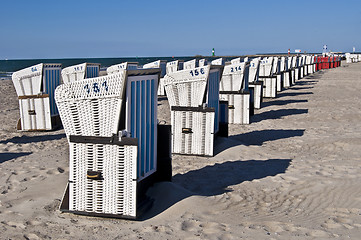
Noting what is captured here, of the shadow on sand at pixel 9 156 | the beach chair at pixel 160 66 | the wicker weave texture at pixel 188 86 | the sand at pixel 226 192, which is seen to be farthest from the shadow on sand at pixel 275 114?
the beach chair at pixel 160 66

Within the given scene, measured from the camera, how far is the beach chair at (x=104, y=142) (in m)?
4.54

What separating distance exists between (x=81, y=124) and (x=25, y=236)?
1.25 m

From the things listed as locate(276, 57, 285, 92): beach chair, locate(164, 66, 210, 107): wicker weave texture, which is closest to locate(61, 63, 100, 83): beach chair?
locate(164, 66, 210, 107): wicker weave texture

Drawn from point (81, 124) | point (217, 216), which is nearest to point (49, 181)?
point (81, 124)

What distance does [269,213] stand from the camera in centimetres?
491

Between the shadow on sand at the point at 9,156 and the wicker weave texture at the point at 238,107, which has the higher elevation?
the wicker weave texture at the point at 238,107

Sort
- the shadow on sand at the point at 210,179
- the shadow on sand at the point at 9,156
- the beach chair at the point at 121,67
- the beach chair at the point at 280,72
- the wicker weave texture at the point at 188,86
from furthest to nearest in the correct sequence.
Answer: the beach chair at the point at 280,72 < the beach chair at the point at 121,67 < the wicker weave texture at the point at 188,86 < the shadow on sand at the point at 9,156 < the shadow on sand at the point at 210,179

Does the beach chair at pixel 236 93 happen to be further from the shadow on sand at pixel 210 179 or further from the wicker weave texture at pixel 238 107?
the shadow on sand at pixel 210 179

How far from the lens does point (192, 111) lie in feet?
25.3

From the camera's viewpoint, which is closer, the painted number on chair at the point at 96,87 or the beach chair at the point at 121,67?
the painted number on chair at the point at 96,87

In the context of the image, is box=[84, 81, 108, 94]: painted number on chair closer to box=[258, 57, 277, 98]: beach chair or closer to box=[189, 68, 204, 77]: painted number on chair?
box=[189, 68, 204, 77]: painted number on chair

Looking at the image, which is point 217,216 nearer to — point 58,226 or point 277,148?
point 58,226

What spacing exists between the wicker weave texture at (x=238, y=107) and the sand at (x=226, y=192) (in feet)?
4.55

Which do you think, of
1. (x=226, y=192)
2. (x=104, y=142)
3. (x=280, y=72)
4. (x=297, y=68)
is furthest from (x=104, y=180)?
(x=297, y=68)
